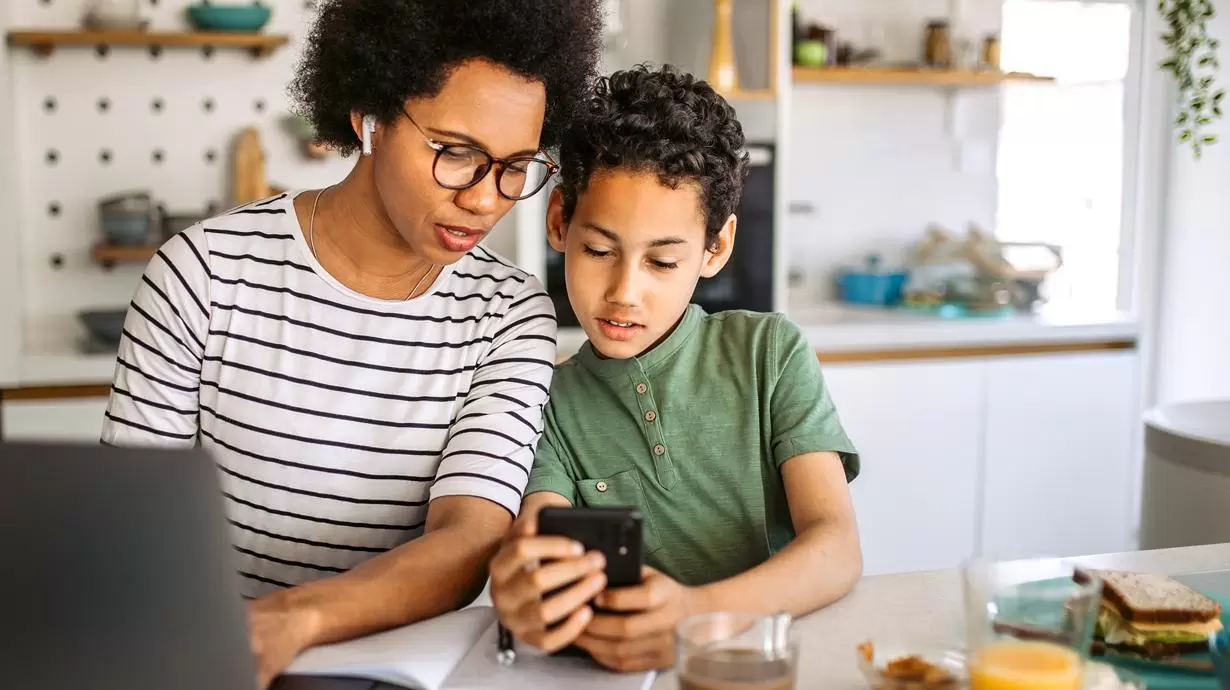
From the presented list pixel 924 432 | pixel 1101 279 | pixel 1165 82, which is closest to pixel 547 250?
pixel 924 432

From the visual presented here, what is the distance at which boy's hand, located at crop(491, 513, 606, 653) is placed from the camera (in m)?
0.97

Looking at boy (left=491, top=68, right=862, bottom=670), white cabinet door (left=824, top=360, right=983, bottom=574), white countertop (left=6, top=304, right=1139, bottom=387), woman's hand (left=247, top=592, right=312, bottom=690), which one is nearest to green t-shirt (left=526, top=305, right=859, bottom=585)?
boy (left=491, top=68, right=862, bottom=670)

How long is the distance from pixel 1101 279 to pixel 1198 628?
332 cm

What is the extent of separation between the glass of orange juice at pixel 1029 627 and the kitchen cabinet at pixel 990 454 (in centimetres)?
251

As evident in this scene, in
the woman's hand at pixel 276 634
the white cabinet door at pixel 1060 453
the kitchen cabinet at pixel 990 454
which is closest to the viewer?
the woman's hand at pixel 276 634

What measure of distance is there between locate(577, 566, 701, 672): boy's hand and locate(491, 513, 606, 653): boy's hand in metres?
0.01

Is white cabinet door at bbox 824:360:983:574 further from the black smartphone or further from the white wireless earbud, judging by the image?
the black smartphone

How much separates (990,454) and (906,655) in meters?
2.82

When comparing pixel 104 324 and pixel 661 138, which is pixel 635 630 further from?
pixel 104 324


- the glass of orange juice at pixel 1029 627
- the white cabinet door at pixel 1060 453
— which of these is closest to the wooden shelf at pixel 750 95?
the white cabinet door at pixel 1060 453

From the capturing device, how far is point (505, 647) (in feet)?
3.34

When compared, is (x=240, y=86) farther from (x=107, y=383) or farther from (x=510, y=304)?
(x=510, y=304)

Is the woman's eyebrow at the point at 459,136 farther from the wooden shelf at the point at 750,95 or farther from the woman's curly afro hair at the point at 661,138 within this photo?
the wooden shelf at the point at 750,95

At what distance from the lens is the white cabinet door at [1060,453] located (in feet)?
11.8
